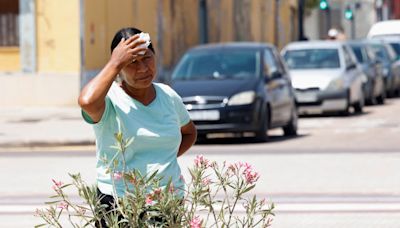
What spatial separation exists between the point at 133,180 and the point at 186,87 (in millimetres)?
15093

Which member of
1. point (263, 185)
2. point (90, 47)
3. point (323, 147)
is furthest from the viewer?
point (90, 47)

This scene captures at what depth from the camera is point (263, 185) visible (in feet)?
46.1

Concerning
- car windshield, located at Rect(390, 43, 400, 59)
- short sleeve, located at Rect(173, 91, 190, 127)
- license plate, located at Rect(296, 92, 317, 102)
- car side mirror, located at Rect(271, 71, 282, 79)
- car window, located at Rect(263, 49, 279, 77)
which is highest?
short sleeve, located at Rect(173, 91, 190, 127)

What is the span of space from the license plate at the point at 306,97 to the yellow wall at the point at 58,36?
17.1ft

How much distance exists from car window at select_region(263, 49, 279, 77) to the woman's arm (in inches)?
625

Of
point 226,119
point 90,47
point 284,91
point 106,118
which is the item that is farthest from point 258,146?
point 106,118

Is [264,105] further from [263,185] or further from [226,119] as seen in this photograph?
[263,185]

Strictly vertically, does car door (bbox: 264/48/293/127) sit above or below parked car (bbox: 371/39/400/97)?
above

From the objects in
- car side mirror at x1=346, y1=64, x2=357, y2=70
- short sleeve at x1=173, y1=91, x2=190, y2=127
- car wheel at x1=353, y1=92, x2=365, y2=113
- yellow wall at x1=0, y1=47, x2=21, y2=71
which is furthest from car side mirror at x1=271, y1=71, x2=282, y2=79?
short sleeve at x1=173, y1=91, x2=190, y2=127

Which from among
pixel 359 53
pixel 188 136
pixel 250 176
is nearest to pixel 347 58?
pixel 359 53

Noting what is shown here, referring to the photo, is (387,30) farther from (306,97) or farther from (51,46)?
(306,97)

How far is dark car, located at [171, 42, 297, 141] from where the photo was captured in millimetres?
19953

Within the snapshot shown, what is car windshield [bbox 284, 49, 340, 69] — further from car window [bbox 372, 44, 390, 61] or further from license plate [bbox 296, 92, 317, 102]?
car window [bbox 372, 44, 390, 61]

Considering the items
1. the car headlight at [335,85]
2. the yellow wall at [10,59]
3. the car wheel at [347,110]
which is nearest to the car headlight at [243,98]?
the car headlight at [335,85]
